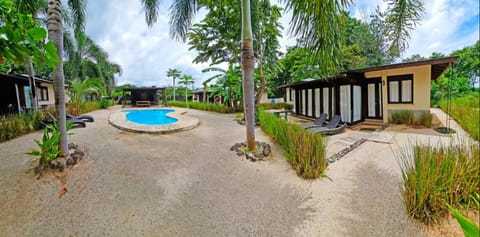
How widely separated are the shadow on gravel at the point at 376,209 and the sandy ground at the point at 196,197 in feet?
0.05

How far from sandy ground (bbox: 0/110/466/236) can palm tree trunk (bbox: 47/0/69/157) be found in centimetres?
78

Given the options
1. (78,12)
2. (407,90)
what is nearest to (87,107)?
(78,12)

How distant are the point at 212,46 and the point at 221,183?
10389 millimetres

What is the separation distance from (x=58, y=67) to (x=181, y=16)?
441 centimetres

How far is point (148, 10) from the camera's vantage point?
22.9 ft

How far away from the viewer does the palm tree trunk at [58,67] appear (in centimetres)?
438

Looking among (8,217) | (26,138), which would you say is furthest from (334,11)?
(26,138)

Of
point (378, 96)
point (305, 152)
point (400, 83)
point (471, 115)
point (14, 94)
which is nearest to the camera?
point (471, 115)

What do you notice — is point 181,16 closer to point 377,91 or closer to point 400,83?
point 377,91

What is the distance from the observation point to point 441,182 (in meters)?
3.08

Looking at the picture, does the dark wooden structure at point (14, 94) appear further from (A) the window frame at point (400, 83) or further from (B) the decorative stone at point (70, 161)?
(A) the window frame at point (400, 83)

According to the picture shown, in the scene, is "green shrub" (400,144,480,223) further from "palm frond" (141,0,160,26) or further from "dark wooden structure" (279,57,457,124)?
"palm frond" (141,0,160,26)

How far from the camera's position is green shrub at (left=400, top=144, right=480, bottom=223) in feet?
9.57

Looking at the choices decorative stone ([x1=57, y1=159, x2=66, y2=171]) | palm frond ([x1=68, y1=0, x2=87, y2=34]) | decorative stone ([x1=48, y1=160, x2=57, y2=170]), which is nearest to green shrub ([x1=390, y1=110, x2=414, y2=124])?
decorative stone ([x1=57, y1=159, x2=66, y2=171])
